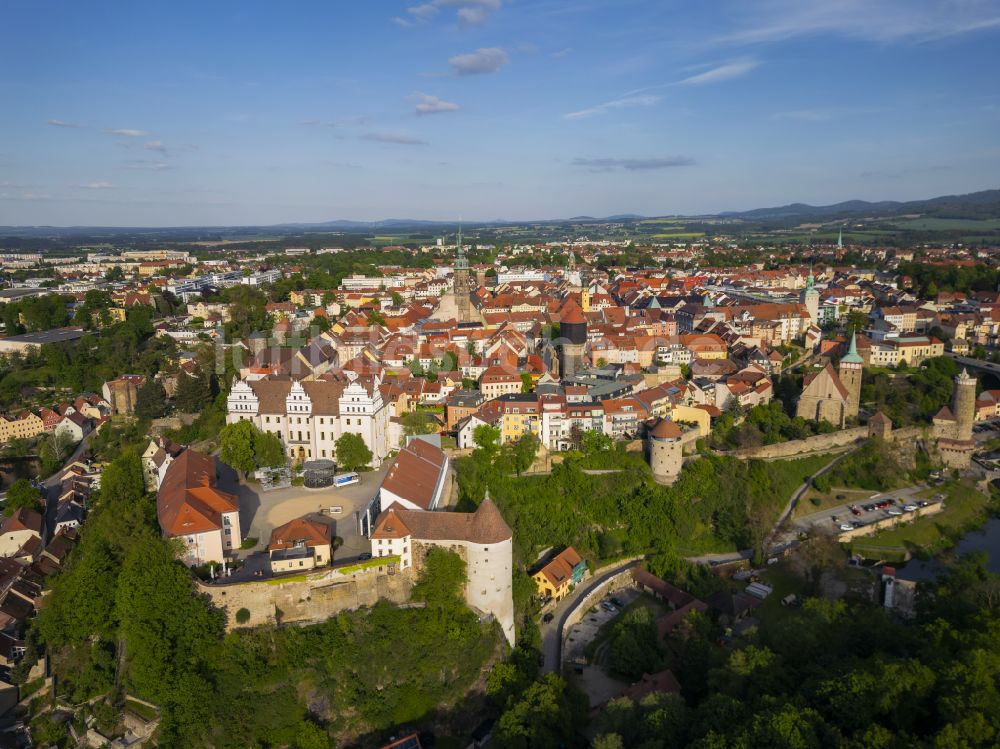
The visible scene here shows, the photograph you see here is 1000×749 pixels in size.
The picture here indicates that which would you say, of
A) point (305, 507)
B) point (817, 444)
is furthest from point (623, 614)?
point (817, 444)

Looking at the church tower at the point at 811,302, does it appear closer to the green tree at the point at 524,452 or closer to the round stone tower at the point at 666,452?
the round stone tower at the point at 666,452

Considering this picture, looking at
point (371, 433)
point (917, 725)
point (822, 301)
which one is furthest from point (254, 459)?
point (822, 301)

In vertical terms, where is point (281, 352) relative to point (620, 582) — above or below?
above

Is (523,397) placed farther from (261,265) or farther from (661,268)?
(261,265)

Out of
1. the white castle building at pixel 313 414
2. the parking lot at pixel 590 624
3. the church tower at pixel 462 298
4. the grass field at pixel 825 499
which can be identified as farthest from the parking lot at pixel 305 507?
the church tower at pixel 462 298

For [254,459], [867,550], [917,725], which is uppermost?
[254,459]
